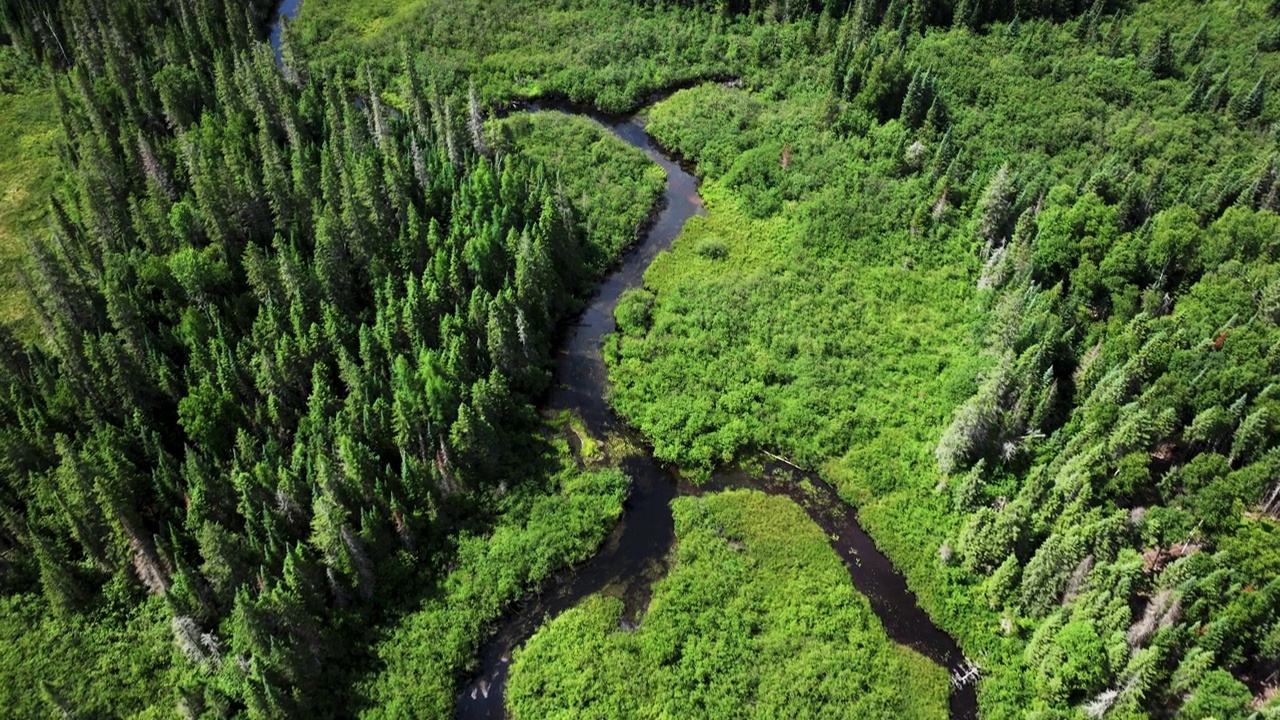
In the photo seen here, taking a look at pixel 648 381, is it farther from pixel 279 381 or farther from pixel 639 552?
pixel 279 381

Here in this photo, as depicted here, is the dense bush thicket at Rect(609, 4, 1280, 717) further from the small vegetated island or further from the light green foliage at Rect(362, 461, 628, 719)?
the light green foliage at Rect(362, 461, 628, 719)

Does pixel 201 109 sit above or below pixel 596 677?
above

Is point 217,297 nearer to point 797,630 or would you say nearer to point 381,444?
point 381,444

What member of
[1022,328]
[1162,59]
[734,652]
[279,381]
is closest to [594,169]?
[279,381]

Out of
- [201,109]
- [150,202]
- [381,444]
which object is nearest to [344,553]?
[381,444]

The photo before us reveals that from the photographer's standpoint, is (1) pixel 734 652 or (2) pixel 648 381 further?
(2) pixel 648 381

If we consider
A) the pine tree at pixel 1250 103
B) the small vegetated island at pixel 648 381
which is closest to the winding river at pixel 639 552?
the small vegetated island at pixel 648 381
